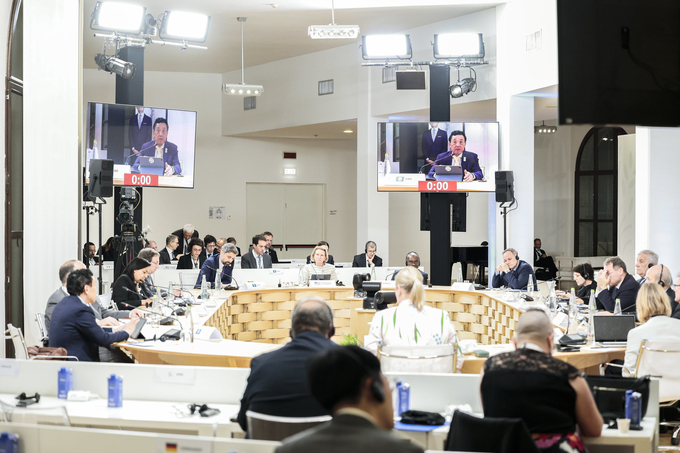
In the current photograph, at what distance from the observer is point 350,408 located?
1.73 metres

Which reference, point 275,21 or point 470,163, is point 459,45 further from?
point 275,21

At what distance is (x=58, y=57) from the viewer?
6.88 metres

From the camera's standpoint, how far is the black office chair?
91.9 inches

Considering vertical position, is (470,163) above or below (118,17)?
below

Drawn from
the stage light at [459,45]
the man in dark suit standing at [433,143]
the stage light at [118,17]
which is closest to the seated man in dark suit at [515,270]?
the man in dark suit standing at [433,143]

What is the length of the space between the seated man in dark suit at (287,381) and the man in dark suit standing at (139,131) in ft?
24.7

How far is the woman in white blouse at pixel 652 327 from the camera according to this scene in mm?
4340

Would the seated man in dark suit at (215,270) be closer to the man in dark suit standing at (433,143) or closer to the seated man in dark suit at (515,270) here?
the seated man in dark suit at (515,270)

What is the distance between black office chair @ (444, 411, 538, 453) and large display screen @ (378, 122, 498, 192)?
7806 millimetres

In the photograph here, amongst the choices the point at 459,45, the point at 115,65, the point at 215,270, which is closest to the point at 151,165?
the point at 115,65

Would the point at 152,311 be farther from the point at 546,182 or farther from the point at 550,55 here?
the point at 546,182

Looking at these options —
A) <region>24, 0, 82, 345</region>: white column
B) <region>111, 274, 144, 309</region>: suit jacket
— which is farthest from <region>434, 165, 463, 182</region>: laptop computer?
<region>111, 274, 144, 309</region>: suit jacket

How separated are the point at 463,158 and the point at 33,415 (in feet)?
26.4

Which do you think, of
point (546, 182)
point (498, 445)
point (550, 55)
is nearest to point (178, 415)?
point (498, 445)
